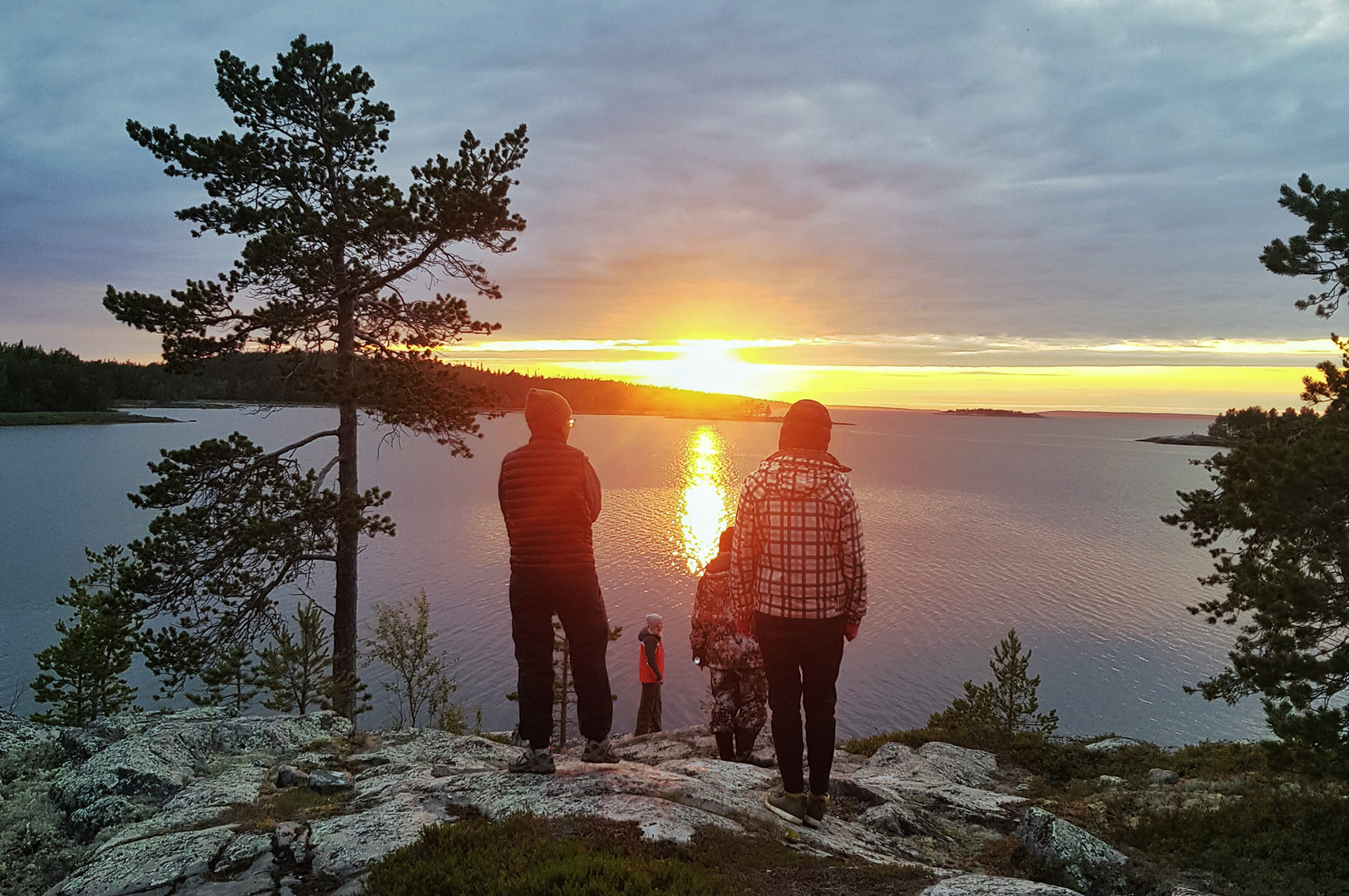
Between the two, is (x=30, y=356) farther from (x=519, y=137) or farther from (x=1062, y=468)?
(x=1062, y=468)

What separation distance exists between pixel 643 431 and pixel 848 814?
192 m

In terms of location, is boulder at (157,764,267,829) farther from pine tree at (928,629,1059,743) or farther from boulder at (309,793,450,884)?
pine tree at (928,629,1059,743)

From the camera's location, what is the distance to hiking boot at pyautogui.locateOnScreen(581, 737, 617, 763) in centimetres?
650

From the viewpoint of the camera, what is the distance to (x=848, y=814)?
263 inches

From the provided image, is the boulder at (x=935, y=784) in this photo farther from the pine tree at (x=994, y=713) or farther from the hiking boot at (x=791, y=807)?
the hiking boot at (x=791, y=807)

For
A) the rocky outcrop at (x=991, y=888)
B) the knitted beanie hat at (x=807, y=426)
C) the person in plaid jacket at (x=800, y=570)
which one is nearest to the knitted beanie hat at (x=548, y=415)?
the person in plaid jacket at (x=800, y=570)

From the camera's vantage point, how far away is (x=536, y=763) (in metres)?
6.12

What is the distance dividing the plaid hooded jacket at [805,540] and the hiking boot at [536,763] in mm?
2457

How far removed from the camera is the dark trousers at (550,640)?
5844 millimetres

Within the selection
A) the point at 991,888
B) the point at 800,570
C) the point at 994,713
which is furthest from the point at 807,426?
the point at 994,713

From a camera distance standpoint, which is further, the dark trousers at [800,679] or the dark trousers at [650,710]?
the dark trousers at [650,710]

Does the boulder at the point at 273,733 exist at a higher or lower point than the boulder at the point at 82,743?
lower

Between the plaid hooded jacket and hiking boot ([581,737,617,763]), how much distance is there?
7.65 feet

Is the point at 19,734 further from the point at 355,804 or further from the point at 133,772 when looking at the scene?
the point at 355,804
